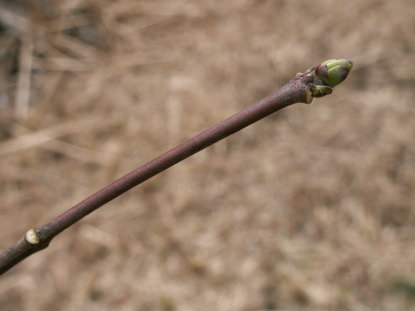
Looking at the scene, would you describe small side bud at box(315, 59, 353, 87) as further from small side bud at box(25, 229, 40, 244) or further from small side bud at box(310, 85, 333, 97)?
small side bud at box(25, 229, 40, 244)

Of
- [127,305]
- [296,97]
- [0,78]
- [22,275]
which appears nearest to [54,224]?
[296,97]

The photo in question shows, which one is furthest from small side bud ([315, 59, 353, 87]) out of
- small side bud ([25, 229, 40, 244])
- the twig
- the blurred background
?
the blurred background

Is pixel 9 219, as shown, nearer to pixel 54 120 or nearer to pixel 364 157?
pixel 54 120

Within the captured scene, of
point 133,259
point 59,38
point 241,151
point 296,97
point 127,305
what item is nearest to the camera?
point 296,97

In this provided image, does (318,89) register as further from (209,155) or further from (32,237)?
(209,155)

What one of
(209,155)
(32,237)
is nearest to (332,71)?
(32,237)

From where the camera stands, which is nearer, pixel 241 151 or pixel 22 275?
pixel 22 275

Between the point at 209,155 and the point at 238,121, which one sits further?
the point at 209,155
